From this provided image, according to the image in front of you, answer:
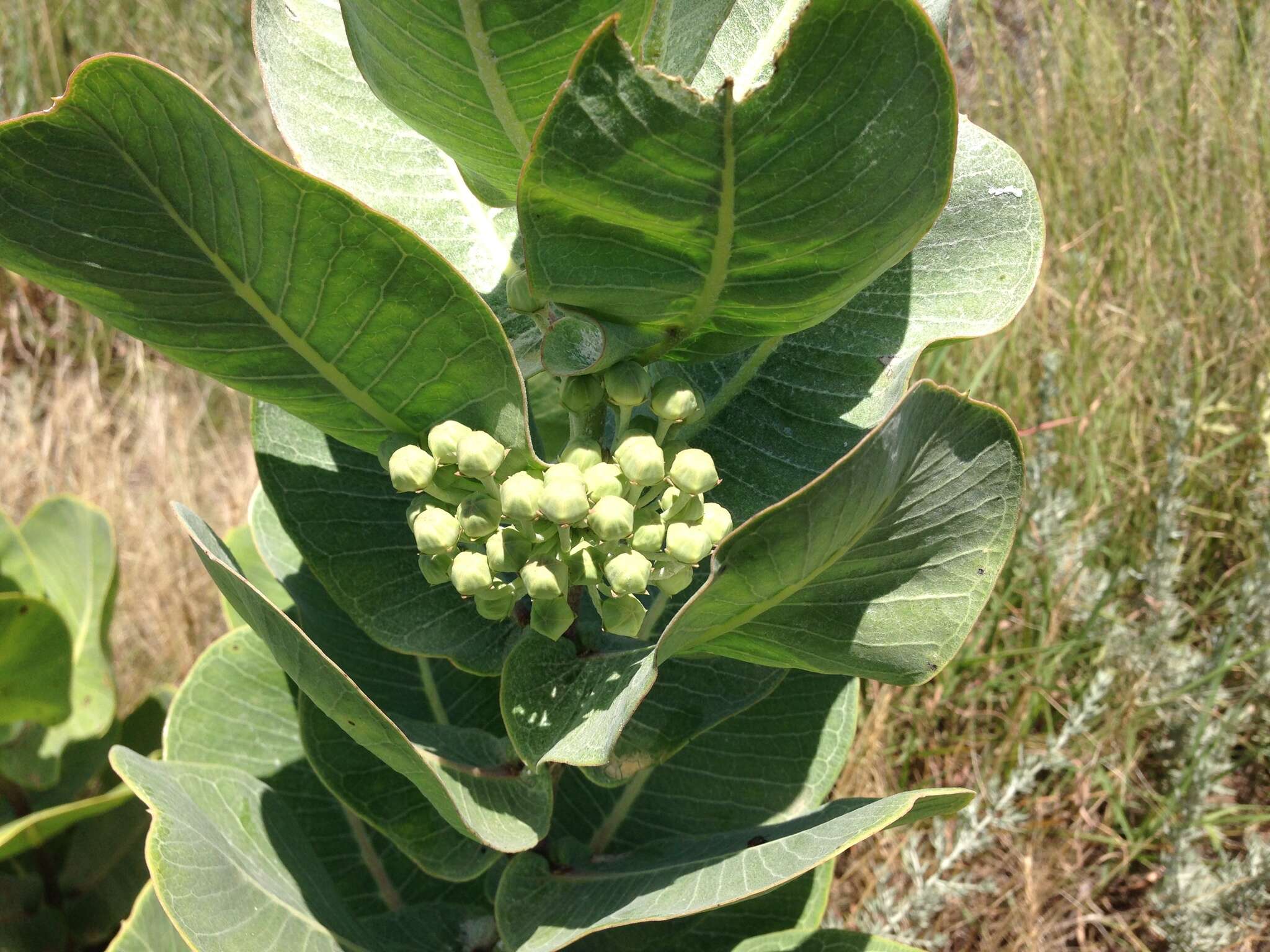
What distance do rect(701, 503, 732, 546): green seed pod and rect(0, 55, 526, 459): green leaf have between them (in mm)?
224

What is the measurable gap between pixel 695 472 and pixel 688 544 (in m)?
0.08

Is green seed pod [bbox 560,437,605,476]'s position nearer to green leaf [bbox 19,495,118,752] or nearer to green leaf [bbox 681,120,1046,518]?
green leaf [bbox 681,120,1046,518]

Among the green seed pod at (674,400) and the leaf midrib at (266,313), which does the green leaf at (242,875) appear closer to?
the leaf midrib at (266,313)

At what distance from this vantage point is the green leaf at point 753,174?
2.99ft

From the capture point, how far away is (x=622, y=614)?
4.00ft

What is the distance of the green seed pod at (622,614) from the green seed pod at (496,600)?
0.35 feet

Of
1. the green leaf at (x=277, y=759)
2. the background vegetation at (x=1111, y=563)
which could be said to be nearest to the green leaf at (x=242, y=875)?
the green leaf at (x=277, y=759)

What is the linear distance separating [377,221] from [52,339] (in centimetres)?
573

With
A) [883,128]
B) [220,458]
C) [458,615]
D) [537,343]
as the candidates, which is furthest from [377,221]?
[220,458]

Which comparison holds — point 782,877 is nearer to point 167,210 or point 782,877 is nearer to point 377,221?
point 377,221

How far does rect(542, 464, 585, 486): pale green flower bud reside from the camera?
1.10m

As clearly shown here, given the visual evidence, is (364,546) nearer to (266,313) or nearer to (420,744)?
(420,744)

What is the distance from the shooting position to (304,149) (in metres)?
1.37

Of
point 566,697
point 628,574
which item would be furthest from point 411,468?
point 566,697
